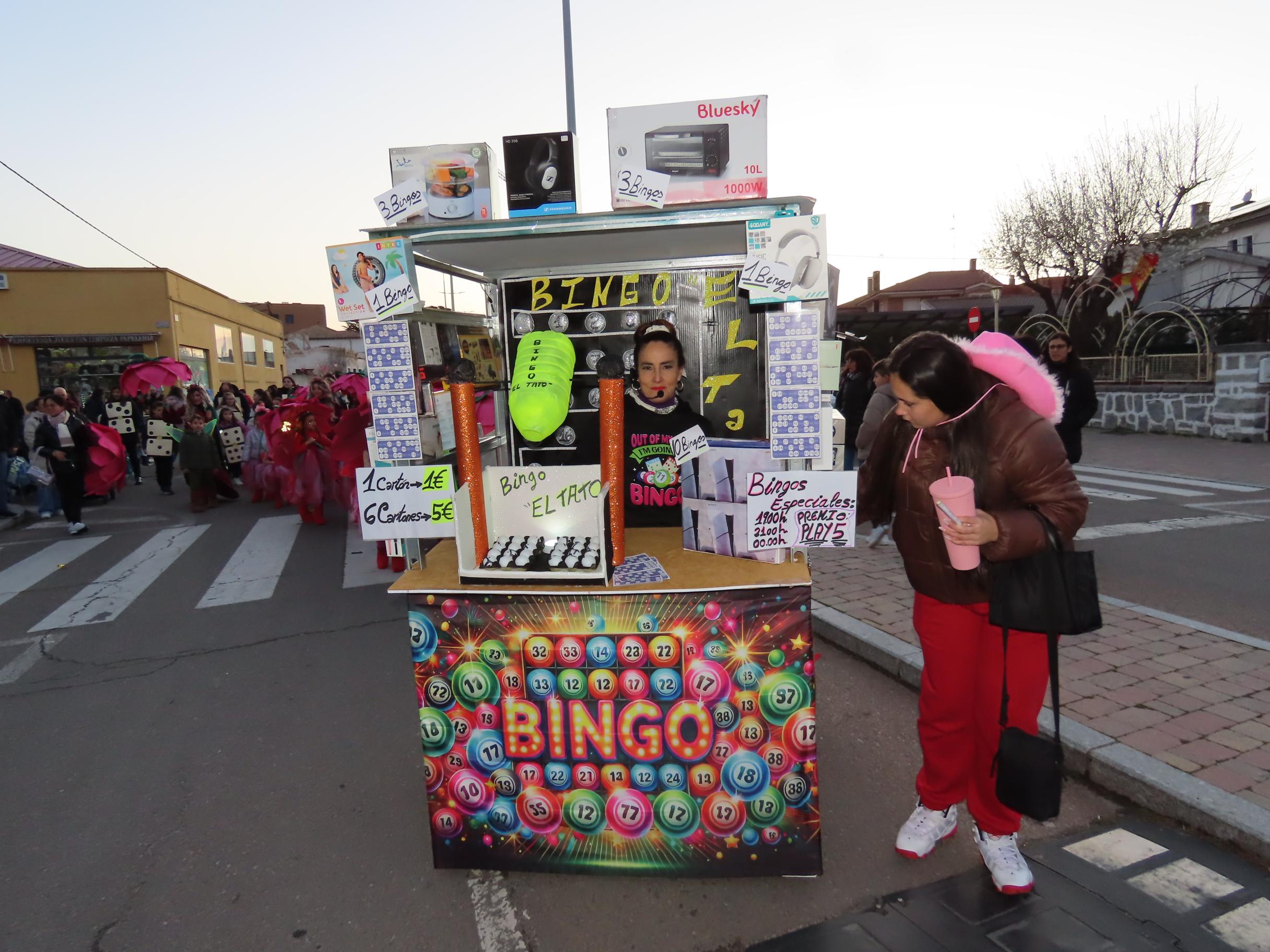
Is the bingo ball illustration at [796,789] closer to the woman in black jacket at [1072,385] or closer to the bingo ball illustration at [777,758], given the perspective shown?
the bingo ball illustration at [777,758]

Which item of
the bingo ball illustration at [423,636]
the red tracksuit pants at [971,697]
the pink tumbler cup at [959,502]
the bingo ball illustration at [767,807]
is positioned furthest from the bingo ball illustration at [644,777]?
the pink tumbler cup at [959,502]

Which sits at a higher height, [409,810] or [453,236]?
[453,236]

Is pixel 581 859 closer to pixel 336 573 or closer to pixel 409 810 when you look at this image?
pixel 409 810

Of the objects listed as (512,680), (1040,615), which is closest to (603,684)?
(512,680)

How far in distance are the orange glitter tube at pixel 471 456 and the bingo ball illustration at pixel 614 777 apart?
2.86 feet

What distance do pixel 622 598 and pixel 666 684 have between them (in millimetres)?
346

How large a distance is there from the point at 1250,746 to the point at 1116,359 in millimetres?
16294

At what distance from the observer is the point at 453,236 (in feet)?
9.21

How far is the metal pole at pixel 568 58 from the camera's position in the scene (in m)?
10.8

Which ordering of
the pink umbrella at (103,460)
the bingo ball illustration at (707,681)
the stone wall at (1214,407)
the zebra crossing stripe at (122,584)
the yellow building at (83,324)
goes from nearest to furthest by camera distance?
the bingo ball illustration at (707,681) → the zebra crossing stripe at (122,584) → the pink umbrella at (103,460) → the stone wall at (1214,407) → the yellow building at (83,324)

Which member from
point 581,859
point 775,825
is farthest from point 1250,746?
point 581,859

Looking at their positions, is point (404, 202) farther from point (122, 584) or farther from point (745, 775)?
point (122, 584)

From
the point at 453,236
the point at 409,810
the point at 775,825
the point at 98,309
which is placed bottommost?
the point at 409,810

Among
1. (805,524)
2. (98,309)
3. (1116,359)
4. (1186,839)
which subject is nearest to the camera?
(805,524)
